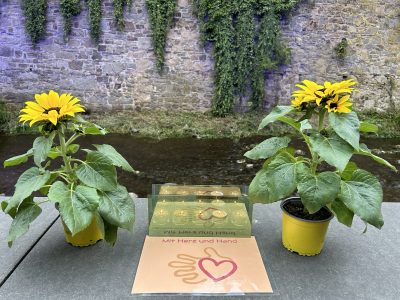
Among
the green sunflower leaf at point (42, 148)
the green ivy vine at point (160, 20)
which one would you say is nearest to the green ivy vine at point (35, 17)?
the green ivy vine at point (160, 20)

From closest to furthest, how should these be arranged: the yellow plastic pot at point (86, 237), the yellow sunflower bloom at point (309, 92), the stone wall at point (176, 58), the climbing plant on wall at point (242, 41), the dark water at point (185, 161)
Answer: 1. the yellow sunflower bloom at point (309, 92)
2. the yellow plastic pot at point (86, 237)
3. the dark water at point (185, 161)
4. the climbing plant on wall at point (242, 41)
5. the stone wall at point (176, 58)

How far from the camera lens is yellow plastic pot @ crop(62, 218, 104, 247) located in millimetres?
1148

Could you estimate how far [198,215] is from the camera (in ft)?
3.92

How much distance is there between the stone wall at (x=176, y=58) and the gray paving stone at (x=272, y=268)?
16.3 ft

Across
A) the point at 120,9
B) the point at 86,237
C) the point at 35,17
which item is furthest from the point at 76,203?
the point at 35,17

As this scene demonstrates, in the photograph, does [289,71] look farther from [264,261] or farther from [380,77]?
[264,261]

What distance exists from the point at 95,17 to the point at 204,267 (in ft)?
17.8

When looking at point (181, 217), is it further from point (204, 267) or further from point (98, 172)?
point (98, 172)

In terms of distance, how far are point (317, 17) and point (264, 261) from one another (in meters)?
5.50

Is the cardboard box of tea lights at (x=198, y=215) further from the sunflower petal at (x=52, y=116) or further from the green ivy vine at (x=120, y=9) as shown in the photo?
the green ivy vine at (x=120, y=9)

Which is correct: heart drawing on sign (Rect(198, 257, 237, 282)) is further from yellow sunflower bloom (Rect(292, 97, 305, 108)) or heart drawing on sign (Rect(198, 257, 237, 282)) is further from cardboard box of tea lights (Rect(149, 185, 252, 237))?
yellow sunflower bloom (Rect(292, 97, 305, 108))

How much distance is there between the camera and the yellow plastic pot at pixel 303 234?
1.10m

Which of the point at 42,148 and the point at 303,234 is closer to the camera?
the point at 42,148

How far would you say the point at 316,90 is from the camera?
106 centimetres
